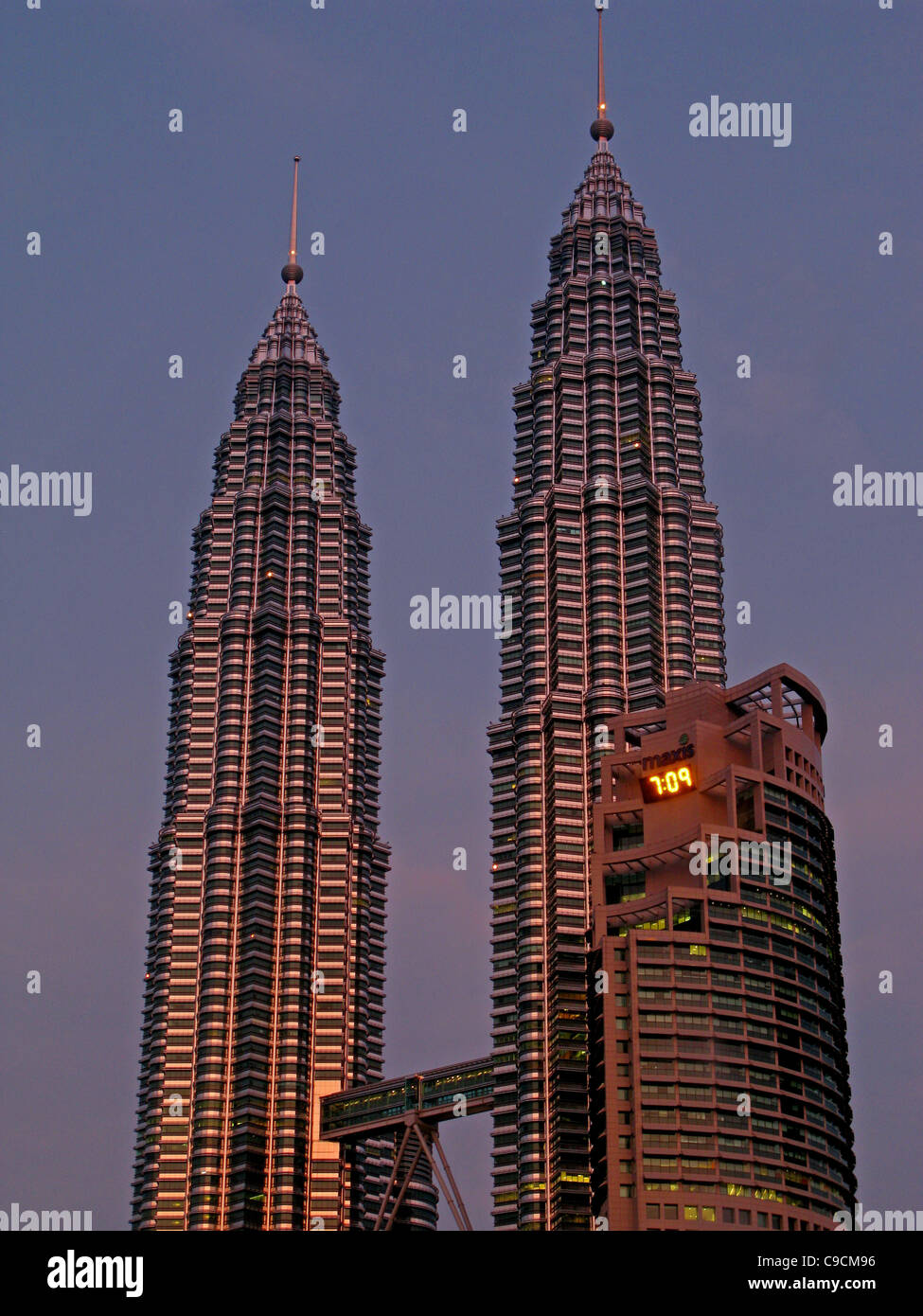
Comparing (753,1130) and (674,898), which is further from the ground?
(674,898)
